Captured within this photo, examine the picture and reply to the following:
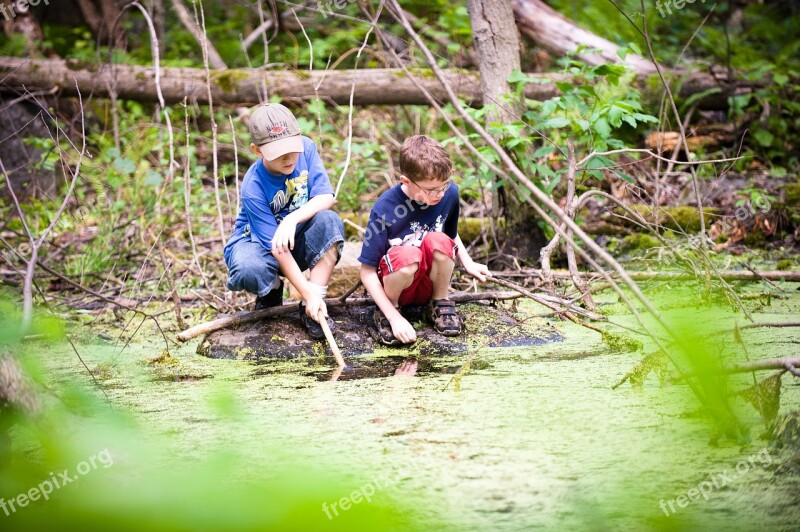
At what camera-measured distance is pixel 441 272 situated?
336 cm

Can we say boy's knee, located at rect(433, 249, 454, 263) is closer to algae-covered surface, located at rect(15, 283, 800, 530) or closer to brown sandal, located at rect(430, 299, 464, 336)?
brown sandal, located at rect(430, 299, 464, 336)

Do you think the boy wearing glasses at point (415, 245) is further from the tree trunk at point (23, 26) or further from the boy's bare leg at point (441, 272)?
the tree trunk at point (23, 26)

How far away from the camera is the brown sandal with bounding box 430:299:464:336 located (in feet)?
11.3

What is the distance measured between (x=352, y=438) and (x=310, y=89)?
15.4ft

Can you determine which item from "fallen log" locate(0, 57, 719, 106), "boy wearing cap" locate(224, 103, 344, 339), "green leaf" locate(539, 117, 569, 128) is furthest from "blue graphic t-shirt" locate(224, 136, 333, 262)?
"fallen log" locate(0, 57, 719, 106)

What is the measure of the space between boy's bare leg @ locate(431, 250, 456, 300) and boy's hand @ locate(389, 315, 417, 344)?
219mm

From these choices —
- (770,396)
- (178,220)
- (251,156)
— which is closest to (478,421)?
(770,396)

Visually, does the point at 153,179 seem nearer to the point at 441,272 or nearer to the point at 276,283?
the point at 276,283

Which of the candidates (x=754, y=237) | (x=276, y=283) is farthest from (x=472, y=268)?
(x=754, y=237)

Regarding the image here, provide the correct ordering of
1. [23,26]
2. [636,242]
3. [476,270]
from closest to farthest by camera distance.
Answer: [476,270] → [636,242] → [23,26]

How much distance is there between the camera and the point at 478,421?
7.50 ft

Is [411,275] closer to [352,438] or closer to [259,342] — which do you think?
[259,342]

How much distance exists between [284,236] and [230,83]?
3.70 m

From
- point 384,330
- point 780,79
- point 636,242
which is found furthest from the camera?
point 780,79
